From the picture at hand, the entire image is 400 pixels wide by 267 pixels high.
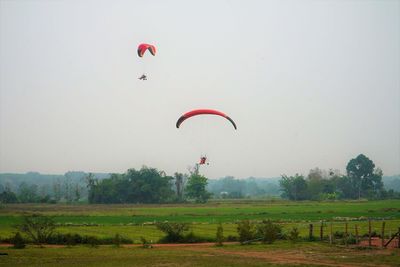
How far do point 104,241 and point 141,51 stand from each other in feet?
46.2

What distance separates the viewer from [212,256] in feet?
91.1

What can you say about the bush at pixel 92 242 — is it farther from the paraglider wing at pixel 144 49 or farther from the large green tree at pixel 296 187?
the large green tree at pixel 296 187

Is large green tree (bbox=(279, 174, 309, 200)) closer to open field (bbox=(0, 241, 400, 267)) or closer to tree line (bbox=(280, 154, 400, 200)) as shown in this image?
tree line (bbox=(280, 154, 400, 200))

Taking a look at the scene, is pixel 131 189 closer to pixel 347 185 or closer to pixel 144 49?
pixel 347 185

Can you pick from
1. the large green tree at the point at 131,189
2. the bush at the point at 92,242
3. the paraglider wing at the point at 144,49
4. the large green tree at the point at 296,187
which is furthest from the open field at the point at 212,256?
the large green tree at the point at 296,187

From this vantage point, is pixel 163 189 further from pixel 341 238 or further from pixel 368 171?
pixel 341 238

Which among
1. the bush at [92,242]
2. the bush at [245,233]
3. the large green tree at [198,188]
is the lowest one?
the bush at [92,242]

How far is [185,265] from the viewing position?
23891 mm

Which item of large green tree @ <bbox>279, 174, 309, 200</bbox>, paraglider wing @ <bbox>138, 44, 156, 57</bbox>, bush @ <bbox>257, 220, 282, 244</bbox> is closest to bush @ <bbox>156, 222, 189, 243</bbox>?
bush @ <bbox>257, 220, 282, 244</bbox>

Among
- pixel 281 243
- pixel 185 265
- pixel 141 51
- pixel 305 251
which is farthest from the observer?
pixel 281 243

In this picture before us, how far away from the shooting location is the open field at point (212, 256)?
968 inches

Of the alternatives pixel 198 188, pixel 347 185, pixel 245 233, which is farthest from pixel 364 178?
pixel 245 233

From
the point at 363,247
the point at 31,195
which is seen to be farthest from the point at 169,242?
the point at 31,195

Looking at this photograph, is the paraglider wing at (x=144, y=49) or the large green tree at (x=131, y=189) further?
the large green tree at (x=131, y=189)
